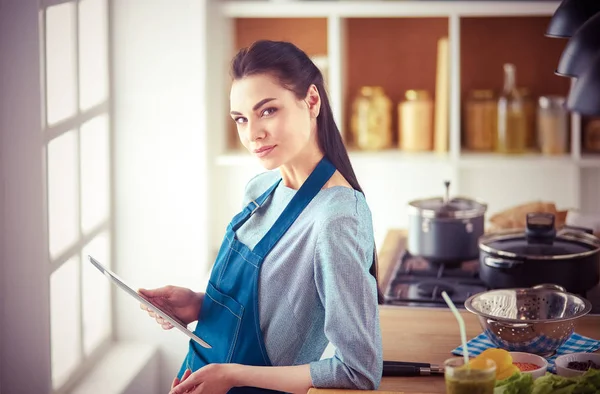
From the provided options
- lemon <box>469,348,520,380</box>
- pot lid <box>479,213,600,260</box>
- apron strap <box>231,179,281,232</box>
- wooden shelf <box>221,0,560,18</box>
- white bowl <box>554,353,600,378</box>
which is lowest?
white bowl <box>554,353,600,378</box>

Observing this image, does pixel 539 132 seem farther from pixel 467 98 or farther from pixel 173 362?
pixel 173 362

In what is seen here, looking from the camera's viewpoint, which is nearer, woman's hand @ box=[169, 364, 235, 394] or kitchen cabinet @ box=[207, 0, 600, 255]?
woman's hand @ box=[169, 364, 235, 394]

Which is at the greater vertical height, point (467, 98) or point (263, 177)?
point (467, 98)

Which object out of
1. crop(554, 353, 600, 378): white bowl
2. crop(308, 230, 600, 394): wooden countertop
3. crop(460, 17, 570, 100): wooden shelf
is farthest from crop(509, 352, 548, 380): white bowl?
crop(460, 17, 570, 100): wooden shelf

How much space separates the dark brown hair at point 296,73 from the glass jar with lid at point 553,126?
7.11 feet

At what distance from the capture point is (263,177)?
6.82 ft

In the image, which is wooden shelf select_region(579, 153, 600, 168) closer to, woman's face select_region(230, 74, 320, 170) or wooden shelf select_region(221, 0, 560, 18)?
wooden shelf select_region(221, 0, 560, 18)

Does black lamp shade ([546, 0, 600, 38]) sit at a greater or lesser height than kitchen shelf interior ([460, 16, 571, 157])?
lesser

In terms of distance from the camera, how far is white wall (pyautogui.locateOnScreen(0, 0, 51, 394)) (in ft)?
7.79

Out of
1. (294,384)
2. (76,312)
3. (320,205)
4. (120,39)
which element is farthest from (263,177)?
(120,39)

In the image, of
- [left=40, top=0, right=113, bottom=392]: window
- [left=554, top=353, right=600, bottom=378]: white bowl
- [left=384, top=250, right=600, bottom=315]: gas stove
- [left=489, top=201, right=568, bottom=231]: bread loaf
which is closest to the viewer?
[left=554, top=353, right=600, bottom=378]: white bowl

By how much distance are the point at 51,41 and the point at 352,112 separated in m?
1.69

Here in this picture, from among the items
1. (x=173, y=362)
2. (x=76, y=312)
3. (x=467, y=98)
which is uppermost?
(x=467, y=98)

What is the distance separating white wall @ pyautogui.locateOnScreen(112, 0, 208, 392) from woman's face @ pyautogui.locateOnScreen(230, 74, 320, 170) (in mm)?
1607
